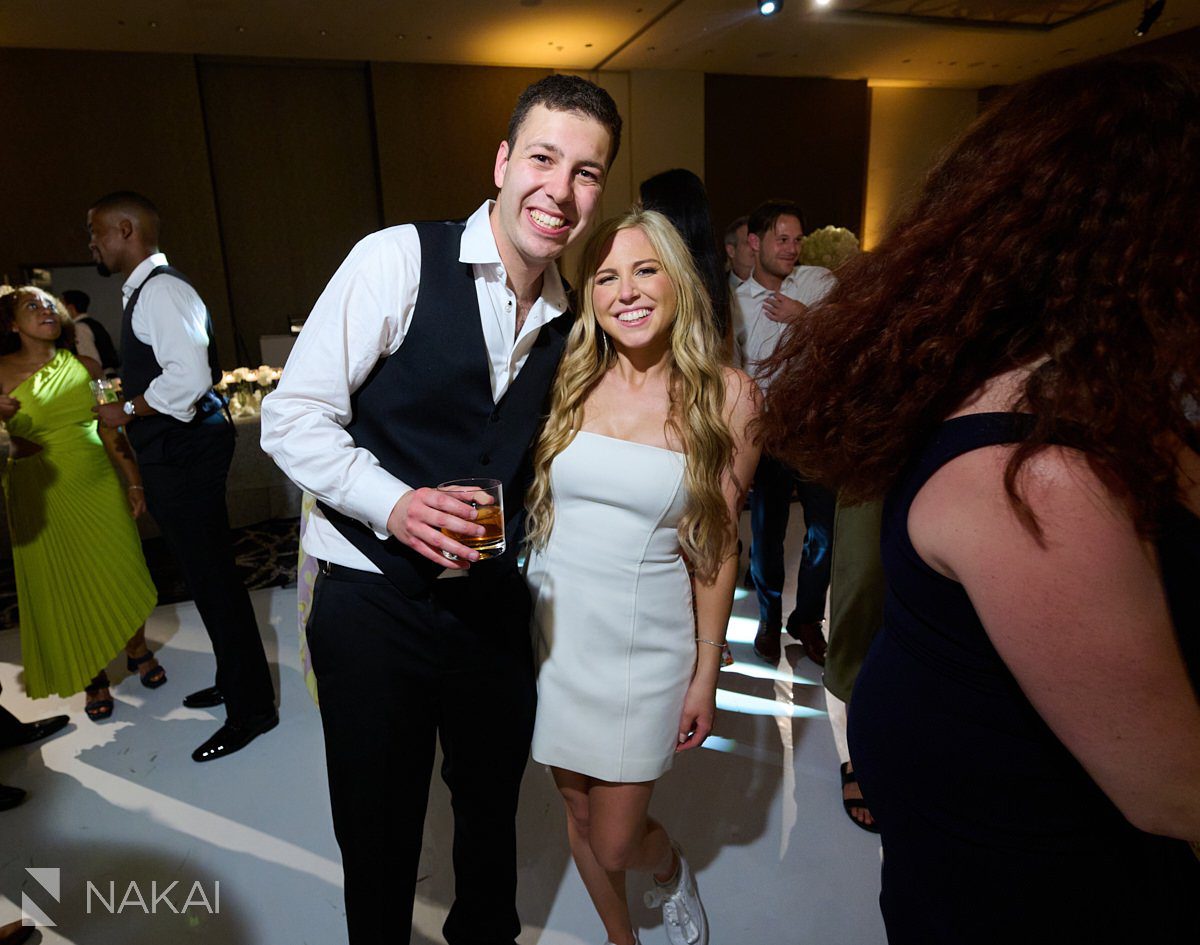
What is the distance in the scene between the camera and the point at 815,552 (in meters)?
2.90

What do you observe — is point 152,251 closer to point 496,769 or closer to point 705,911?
point 496,769

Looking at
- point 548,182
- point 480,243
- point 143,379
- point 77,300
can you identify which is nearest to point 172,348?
point 143,379

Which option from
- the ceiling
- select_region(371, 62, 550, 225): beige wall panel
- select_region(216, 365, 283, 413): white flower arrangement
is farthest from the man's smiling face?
select_region(371, 62, 550, 225): beige wall panel

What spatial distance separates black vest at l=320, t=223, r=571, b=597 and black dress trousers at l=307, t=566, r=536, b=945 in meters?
0.08

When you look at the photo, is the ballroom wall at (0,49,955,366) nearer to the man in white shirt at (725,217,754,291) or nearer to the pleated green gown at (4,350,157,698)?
the man in white shirt at (725,217,754,291)

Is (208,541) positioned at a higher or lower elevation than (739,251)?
lower

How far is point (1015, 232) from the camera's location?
701 mm

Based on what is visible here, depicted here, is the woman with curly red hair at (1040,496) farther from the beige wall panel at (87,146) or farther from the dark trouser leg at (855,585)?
the beige wall panel at (87,146)

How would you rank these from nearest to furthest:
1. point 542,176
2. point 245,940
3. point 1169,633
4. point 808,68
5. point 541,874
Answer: point 1169,633 → point 542,176 → point 245,940 → point 541,874 → point 808,68

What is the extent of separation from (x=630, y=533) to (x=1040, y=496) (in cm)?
86

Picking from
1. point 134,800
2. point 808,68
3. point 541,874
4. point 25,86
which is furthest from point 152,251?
point 808,68

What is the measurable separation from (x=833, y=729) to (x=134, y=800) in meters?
2.34

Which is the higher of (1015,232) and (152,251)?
Result: (152,251)

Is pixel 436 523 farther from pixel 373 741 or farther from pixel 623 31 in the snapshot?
pixel 623 31
